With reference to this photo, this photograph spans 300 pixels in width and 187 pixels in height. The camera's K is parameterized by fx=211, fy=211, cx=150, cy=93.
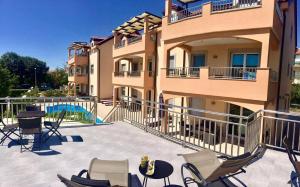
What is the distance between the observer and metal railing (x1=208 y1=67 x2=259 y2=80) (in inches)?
441

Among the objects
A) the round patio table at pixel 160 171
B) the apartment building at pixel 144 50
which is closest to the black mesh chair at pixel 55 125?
the round patio table at pixel 160 171

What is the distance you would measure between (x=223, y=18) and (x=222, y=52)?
3205mm

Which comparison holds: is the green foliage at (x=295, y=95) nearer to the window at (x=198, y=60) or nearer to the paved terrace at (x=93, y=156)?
the window at (x=198, y=60)

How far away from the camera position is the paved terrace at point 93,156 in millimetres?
3990

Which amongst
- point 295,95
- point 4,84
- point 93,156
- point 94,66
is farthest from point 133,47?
point 295,95

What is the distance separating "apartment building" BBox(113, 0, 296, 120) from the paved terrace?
519 centimetres

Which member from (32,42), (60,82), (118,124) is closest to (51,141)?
(118,124)

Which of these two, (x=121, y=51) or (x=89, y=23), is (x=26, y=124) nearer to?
(x=121, y=51)

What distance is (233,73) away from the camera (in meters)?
12.4

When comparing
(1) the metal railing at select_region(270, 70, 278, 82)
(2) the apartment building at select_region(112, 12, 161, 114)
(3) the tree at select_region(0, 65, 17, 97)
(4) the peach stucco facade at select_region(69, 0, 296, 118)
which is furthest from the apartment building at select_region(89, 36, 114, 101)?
(1) the metal railing at select_region(270, 70, 278, 82)

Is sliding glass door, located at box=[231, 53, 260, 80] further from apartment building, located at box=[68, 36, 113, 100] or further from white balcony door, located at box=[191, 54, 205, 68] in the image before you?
apartment building, located at box=[68, 36, 113, 100]

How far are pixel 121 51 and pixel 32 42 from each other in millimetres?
46915

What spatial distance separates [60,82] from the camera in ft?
181

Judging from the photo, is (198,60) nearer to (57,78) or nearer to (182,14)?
(182,14)
